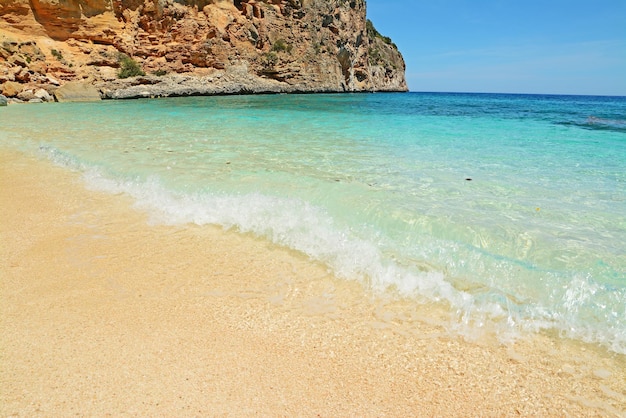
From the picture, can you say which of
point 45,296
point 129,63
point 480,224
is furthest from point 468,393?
point 129,63

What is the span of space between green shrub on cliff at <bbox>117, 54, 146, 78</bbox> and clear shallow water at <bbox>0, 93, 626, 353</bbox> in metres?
26.8

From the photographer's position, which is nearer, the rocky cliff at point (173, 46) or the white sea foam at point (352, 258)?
the white sea foam at point (352, 258)

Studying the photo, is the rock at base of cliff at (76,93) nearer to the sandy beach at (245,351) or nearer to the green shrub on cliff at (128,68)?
the green shrub on cliff at (128,68)

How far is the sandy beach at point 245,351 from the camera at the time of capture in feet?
5.51

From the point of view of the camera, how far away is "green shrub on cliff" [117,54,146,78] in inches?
1251

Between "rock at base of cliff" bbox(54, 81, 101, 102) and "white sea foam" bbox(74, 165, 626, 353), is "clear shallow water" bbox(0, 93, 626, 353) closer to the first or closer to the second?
"white sea foam" bbox(74, 165, 626, 353)

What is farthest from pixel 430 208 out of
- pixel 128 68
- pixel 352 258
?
pixel 128 68

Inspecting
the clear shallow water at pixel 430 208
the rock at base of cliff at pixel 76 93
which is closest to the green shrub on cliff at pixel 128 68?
the rock at base of cliff at pixel 76 93

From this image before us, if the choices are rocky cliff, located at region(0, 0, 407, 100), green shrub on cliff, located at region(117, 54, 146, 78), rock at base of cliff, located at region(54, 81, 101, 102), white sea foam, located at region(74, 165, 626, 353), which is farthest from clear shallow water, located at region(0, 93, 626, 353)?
green shrub on cliff, located at region(117, 54, 146, 78)

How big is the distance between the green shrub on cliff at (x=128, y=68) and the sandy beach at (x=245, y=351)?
3415 cm

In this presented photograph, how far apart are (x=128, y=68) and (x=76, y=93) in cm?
691

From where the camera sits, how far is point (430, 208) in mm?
4141

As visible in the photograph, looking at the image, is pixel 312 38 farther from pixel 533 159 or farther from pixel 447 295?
pixel 447 295

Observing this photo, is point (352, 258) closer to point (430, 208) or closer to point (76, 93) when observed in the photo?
point (430, 208)
